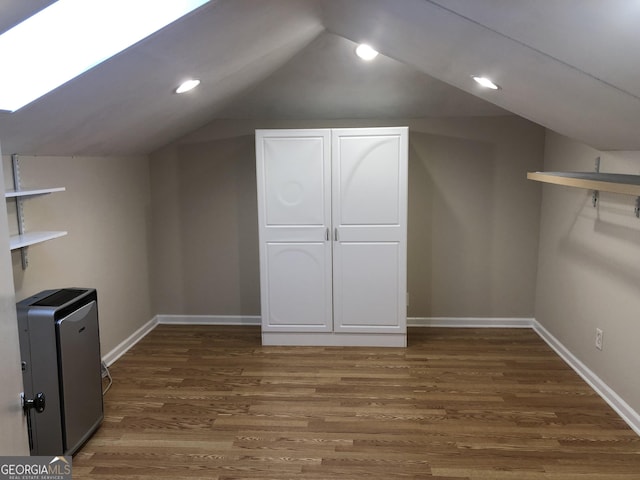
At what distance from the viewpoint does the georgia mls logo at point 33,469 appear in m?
1.28

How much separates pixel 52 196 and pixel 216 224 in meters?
1.76

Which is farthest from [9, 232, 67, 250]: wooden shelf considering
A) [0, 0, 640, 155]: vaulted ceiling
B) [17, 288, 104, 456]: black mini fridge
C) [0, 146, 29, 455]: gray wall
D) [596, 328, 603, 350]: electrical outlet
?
[596, 328, 603, 350]: electrical outlet

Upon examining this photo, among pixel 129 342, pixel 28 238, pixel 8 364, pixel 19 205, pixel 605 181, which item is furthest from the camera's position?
pixel 129 342

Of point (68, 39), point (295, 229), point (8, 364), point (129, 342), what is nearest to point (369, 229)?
point (295, 229)

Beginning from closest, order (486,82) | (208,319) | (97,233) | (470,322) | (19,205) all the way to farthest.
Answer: (19,205), (486,82), (97,233), (470,322), (208,319)

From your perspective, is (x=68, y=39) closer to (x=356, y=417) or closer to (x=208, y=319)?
(x=356, y=417)

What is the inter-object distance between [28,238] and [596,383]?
3.52 m

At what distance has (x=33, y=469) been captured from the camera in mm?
1497

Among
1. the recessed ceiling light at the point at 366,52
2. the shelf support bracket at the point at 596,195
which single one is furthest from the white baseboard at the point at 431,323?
the recessed ceiling light at the point at 366,52

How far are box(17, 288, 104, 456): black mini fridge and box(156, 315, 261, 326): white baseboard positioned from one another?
219 cm

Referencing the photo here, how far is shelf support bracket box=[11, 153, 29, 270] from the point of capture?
2.95m

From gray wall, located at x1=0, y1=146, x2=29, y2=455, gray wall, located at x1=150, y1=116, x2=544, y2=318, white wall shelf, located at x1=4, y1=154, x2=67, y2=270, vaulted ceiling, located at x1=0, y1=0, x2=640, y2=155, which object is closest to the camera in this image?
gray wall, located at x1=0, y1=146, x2=29, y2=455

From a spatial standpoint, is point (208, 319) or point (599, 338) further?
point (208, 319)

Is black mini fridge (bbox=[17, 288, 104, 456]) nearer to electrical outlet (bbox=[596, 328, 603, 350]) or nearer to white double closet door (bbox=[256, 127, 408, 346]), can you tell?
white double closet door (bbox=[256, 127, 408, 346])
